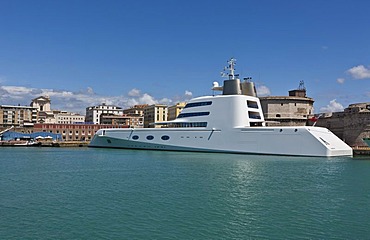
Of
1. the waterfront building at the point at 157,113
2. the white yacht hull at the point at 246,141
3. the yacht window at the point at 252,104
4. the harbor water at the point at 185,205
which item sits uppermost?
the waterfront building at the point at 157,113

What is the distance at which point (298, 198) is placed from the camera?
1341 cm

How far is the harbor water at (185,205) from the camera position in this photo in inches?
372

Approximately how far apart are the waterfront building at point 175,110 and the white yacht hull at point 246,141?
53.9m

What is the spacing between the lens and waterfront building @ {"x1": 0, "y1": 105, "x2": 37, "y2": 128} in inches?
3435

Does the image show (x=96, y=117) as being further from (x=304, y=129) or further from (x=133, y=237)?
(x=133, y=237)

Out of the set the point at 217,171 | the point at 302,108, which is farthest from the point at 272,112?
the point at 217,171

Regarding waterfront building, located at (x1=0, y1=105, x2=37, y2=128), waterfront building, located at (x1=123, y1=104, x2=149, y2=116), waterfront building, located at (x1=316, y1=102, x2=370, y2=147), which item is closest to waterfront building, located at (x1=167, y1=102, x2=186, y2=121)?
waterfront building, located at (x1=123, y1=104, x2=149, y2=116)

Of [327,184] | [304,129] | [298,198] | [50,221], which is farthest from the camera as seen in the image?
[304,129]

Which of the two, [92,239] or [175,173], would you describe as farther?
[175,173]

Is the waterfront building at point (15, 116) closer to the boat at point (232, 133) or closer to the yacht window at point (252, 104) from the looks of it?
the boat at point (232, 133)

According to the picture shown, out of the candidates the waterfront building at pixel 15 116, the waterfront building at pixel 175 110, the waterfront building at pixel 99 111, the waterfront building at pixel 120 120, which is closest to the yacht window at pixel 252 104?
the waterfront building at pixel 175 110

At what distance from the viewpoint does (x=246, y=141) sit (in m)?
31.5

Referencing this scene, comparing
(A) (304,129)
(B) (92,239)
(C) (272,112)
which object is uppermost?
(C) (272,112)

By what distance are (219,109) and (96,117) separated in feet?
275
